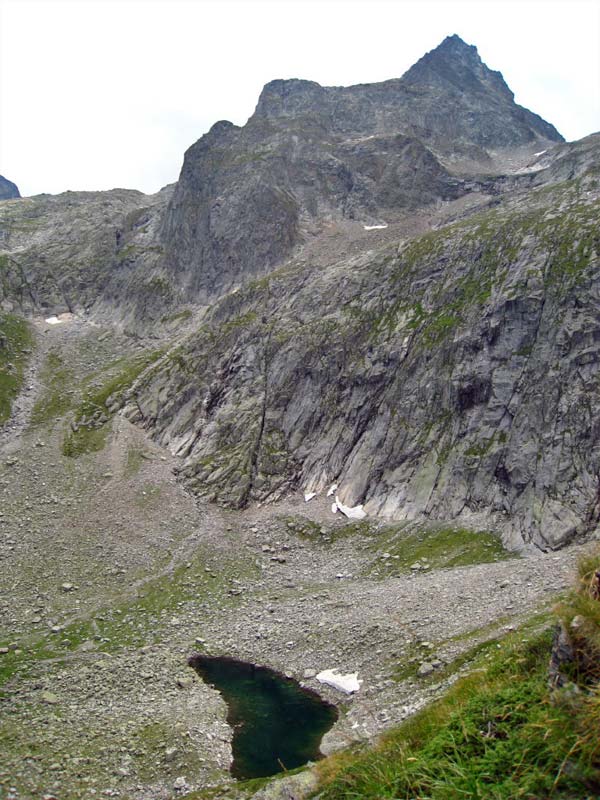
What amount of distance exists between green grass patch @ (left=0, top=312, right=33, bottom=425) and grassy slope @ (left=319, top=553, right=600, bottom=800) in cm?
8156

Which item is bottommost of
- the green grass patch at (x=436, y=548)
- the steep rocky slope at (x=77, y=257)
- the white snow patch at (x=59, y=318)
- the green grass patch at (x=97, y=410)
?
the green grass patch at (x=436, y=548)

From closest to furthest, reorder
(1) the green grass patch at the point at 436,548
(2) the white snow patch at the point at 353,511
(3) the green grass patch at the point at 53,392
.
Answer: (1) the green grass patch at the point at 436,548
(2) the white snow patch at the point at 353,511
(3) the green grass patch at the point at 53,392

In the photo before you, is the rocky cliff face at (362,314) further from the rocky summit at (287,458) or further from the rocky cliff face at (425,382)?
the rocky summit at (287,458)

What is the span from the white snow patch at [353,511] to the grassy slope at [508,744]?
156 feet

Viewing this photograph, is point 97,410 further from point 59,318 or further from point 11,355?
point 59,318

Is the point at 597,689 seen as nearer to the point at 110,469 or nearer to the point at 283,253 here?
the point at 110,469

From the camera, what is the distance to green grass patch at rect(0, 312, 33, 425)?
8486 cm

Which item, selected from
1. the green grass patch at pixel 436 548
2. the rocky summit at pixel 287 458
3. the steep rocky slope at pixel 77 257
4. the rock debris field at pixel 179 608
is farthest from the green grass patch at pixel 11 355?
the green grass patch at pixel 436 548

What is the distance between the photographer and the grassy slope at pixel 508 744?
296 inches

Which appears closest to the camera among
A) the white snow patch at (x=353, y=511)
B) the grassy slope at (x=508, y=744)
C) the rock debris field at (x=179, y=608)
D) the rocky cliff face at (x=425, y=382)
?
the grassy slope at (x=508, y=744)

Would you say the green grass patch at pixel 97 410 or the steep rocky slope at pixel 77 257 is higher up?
the steep rocky slope at pixel 77 257

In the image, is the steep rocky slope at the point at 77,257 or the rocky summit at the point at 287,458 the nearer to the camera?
the rocky summit at the point at 287,458

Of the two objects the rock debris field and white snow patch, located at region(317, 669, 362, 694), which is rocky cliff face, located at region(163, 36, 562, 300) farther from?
white snow patch, located at region(317, 669, 362, 694)

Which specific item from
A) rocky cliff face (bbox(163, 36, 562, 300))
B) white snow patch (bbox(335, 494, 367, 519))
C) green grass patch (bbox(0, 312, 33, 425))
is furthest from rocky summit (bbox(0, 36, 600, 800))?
rocky cliff face (bbox(163, 36, 562, 300))
